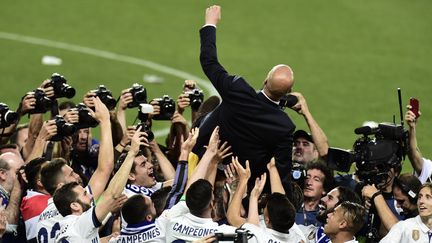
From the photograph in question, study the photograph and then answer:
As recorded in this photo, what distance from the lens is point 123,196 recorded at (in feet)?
31.0

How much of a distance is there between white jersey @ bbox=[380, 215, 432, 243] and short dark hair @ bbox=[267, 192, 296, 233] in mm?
1093

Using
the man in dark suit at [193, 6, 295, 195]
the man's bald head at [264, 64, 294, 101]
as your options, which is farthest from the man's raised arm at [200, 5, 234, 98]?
the man's bald head at [264, 64, 294, 101]

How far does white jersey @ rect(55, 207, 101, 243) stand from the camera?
920 cm

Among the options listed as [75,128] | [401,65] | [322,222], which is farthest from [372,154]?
[401,65]

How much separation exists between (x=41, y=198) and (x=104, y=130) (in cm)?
78

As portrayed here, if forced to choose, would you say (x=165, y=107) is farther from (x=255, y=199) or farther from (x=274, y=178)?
(x=255, y=199)

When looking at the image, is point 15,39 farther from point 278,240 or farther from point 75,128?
point 278,240

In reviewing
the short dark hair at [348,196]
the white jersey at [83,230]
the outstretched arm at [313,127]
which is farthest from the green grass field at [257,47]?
the white jersey at [83,230]

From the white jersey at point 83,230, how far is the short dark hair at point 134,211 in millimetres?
258

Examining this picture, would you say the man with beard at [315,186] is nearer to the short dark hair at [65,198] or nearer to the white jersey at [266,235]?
the white jersey at [266,235]

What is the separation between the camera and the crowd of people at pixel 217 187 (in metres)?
9.20

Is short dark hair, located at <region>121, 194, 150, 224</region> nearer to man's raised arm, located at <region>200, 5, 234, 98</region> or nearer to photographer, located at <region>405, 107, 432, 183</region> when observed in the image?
man's raised arm, located at <region>200, 5, 234, 98</region>

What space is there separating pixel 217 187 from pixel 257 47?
11.0m

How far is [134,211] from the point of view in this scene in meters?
9.32
